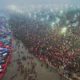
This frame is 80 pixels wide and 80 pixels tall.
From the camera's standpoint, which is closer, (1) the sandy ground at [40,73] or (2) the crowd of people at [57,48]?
(1) the sandy ground at [40,73]

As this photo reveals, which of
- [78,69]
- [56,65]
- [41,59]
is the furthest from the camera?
[41,59]

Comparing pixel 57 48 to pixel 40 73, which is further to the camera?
pixel 57 48

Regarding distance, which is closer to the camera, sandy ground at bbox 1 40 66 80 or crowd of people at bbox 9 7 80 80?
sandy ground at bbox 1 40 66 80

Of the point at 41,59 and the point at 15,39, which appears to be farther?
the point at 15,39

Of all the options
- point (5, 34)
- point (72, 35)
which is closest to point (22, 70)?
point (72, 35)

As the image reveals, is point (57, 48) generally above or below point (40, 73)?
above

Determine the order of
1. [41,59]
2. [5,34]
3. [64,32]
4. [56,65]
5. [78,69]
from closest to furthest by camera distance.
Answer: [78,69] → [56,65] → [41,59] → [64,32] → [5,34]

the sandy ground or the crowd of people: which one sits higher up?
the crowd of people

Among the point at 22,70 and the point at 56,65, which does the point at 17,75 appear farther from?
the point at 56,65

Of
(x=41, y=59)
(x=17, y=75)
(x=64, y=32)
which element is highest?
(x=64, y=32)

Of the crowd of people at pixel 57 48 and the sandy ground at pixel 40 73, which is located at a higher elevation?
the crowd of people at pixel 57 48

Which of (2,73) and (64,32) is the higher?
(64,32)
